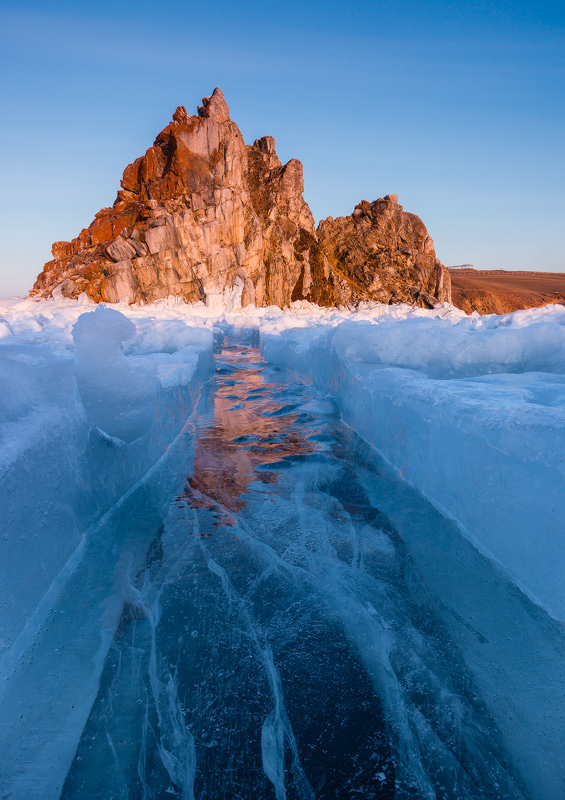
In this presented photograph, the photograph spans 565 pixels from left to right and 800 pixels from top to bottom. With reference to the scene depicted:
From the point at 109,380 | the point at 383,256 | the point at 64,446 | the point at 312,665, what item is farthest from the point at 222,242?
the point at 312,665

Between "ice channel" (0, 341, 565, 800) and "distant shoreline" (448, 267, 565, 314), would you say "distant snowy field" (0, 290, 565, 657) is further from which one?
"distant shoreline" (448, 267, 565, 314)

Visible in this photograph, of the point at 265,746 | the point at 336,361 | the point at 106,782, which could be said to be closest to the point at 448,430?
the point at 265,746

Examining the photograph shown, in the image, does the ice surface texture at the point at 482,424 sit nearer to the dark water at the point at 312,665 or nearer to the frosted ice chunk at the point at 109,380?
the dark water at the point at 312,665

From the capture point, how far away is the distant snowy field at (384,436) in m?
1.87

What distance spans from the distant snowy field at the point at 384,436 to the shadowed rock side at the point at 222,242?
111 ft

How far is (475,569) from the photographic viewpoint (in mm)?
2283

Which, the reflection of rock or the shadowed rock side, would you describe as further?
the shadowed rock side

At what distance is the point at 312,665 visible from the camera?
→ 172 centimetres

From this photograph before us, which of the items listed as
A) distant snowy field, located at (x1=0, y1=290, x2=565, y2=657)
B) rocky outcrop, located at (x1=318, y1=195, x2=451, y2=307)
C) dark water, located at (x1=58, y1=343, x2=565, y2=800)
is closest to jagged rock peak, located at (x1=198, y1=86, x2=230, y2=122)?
rocky outcrop, located at (x1=318, y1=195, x2=451, y2=307)

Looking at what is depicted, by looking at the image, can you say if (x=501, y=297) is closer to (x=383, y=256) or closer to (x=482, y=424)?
(x=383, y=256)

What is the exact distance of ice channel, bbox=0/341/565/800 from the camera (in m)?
Answer: 1.35

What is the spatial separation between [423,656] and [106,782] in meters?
1.19

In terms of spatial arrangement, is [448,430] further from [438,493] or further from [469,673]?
[469,673]

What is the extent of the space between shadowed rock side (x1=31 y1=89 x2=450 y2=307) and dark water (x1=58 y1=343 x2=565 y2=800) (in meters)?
35.3
